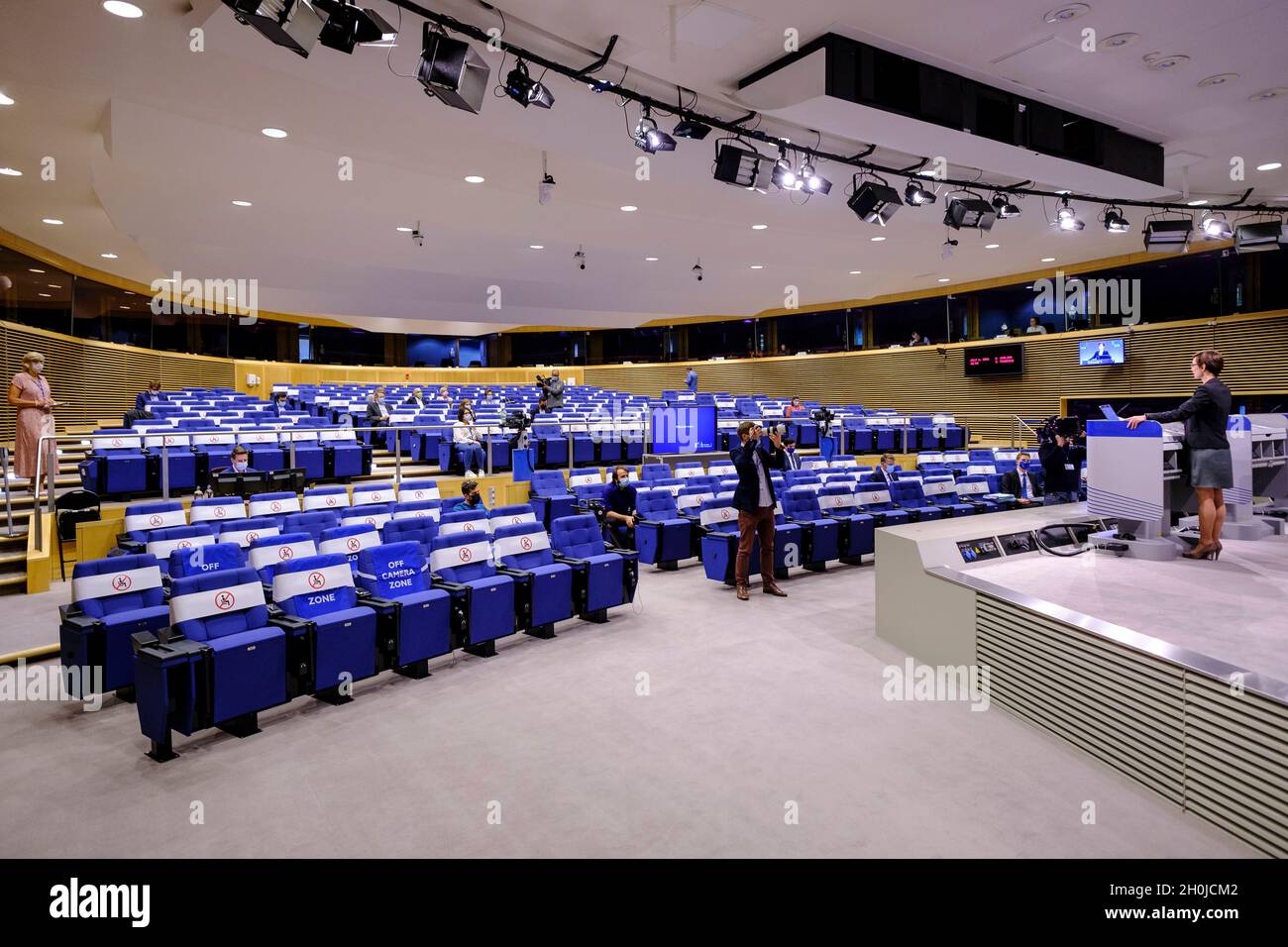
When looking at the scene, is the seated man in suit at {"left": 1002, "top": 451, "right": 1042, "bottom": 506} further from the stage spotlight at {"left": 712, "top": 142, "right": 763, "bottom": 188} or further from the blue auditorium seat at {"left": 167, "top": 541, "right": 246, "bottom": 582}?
the blue auditorium seat at {"left": 167, "top": 541, "right": 246, "bottom": 582}

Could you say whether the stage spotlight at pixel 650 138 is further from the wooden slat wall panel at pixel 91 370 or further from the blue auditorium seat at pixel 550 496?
→ the wooden slat wall panel at pixel 91 370

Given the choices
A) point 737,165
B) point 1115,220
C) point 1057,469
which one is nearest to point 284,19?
point 737,165

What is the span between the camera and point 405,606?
15.0 ft

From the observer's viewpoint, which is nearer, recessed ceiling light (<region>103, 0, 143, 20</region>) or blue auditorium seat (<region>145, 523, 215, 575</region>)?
recessed ceiling light (<region>103, 0, 143, 20</region>)

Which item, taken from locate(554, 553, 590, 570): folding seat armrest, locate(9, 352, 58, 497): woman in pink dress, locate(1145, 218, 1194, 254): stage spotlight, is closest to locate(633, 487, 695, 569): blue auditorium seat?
locate(554, 553, 590, 570): folding seat armrest

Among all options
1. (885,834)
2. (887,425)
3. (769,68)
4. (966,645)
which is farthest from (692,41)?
(887,425)

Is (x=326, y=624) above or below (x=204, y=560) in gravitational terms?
below

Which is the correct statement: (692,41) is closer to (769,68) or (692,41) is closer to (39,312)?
(769,68)

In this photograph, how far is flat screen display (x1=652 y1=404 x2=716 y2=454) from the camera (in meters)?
12.1

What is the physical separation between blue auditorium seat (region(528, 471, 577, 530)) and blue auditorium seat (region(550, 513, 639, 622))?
2.23 metres

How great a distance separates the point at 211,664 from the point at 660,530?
14.9 feet

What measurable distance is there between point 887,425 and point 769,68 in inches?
414

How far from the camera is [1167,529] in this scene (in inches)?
206

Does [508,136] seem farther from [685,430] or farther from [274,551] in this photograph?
[685,430]
